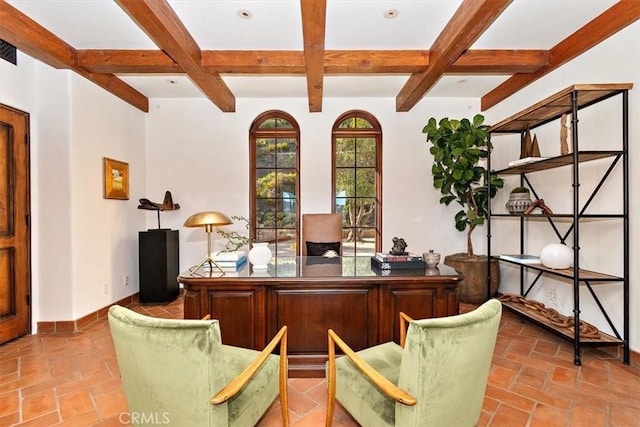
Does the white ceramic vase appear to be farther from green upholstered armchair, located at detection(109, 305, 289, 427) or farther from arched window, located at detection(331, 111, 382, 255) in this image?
arched window, located at detection(331, 111, 382, 255)

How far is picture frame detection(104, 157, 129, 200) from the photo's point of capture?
3652 mm

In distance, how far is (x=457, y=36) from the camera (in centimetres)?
258

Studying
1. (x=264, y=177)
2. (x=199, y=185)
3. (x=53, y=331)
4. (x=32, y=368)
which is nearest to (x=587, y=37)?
(x=264, y=177)

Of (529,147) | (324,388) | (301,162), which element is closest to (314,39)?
(301,162)

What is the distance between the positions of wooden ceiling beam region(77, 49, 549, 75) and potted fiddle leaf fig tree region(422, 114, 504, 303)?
0.80 m

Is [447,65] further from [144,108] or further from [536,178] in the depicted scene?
[144,108]

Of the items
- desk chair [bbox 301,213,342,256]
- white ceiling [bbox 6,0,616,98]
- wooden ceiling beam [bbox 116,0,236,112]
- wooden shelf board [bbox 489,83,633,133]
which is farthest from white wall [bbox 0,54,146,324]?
wooden shelf board [bbox 489,83,633,133]

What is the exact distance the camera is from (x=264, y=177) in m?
4.70

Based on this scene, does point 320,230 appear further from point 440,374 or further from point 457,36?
point 440,374

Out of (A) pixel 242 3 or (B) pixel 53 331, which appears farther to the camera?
(B) pixel 53 331

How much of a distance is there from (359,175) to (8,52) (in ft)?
13.3

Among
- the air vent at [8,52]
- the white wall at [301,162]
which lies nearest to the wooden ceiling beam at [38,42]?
the air vent at [8,52]

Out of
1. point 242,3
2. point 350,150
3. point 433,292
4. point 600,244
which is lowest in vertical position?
point 433,292

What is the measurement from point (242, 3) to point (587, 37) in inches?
120
